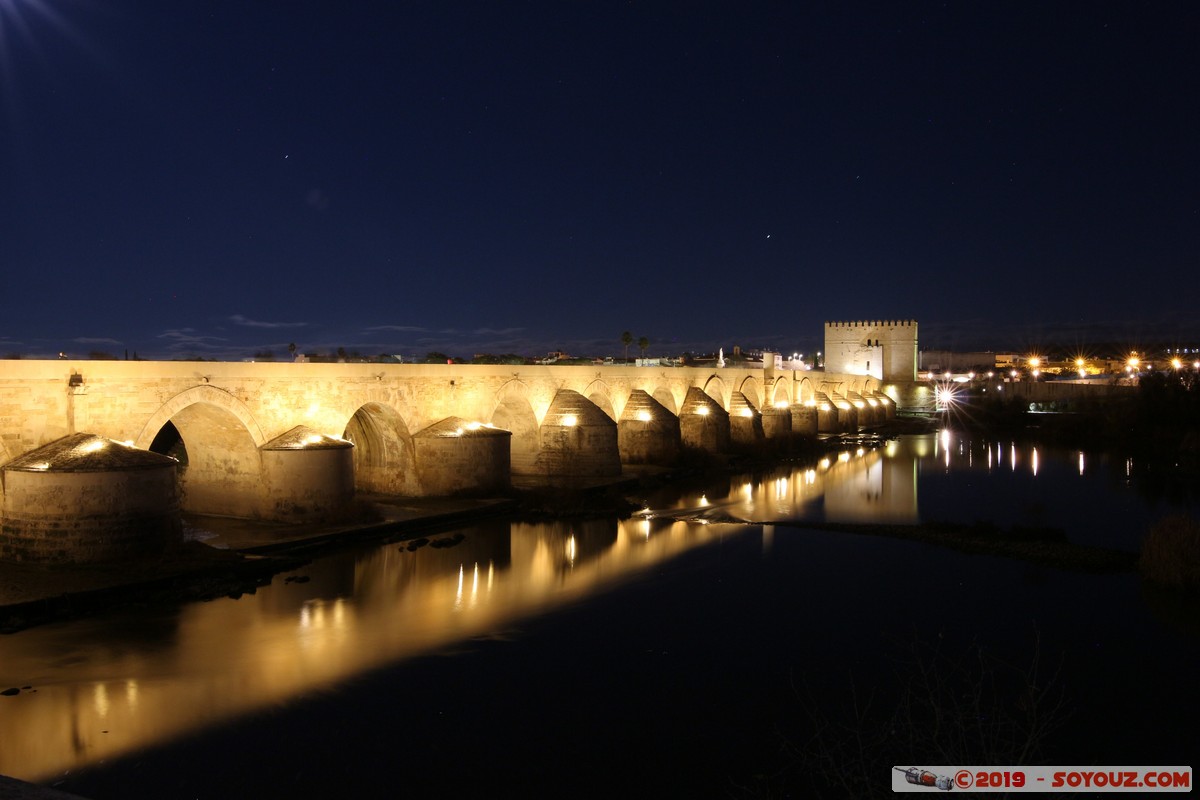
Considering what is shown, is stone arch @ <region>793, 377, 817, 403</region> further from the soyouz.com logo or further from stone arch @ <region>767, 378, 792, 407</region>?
the soyouz.com logo

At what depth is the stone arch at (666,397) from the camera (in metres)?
23.4

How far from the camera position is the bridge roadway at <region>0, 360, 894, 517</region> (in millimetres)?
9617

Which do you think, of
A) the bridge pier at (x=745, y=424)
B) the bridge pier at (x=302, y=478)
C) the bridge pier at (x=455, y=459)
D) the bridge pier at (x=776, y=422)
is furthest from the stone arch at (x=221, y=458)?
the bridge pier at (x=776, y=422)

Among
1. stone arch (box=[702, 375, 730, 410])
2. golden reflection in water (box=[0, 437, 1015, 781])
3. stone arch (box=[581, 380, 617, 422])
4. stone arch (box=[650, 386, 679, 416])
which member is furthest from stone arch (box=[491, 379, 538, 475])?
stone arch (box=[702, 375, 730, 410])

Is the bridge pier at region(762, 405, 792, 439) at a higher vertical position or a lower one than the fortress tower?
lower

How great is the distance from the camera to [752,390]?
3097 cm

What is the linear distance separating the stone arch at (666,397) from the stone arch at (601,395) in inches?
91.3

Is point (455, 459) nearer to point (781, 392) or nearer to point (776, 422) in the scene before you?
point (776, 422)

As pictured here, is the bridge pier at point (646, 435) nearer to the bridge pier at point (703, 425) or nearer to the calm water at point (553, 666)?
the bridge pier at point (703, 425)

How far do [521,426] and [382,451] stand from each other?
3.87 m

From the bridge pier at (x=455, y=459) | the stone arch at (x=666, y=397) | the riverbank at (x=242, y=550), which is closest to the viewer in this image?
the riverbank at (x=242, y=550)

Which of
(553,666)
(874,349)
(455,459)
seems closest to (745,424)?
(455,459)

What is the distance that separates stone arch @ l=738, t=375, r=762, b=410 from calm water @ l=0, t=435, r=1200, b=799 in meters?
18.5

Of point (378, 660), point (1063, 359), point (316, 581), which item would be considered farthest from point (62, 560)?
point (1063, 359)
